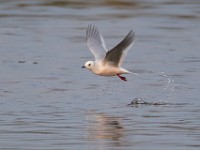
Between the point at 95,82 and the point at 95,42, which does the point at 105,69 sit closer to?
the point at 95,42

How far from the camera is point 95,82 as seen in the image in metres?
15.1

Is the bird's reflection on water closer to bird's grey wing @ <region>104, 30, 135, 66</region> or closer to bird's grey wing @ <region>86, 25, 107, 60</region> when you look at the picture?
bird's grey wing @ <region>104, 30, 135, 66</region>

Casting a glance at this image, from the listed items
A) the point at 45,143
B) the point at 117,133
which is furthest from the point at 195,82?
the point at 45,143

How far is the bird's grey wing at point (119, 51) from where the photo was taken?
12.8 meters

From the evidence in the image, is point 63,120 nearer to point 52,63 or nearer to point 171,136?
point 171,136

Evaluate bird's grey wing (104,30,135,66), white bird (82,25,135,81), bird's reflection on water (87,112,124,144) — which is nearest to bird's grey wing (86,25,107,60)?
white bird (82,25,135,81)

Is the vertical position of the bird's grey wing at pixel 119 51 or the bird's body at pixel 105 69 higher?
the bird's grey wing at pixel 119 51

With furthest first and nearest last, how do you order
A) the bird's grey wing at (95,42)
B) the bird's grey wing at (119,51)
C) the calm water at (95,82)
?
the bird's grey wing at (95,42) → the bird's grey wing at (119,51) → the calm water at (95,82)

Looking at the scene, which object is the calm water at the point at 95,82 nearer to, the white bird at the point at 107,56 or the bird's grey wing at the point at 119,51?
the white bird at the point at 107,56

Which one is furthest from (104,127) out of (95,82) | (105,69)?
(95,82)

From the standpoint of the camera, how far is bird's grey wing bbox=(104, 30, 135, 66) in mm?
12805

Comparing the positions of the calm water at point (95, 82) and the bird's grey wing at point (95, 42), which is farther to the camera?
the bird's grey wing at point (95, 42)

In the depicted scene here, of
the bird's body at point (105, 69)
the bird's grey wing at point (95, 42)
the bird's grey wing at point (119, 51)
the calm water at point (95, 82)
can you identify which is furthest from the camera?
the bird's grey wing at point (95, 42)

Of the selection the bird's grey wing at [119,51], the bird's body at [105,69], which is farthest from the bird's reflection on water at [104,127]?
the bird's body at [105,69]
